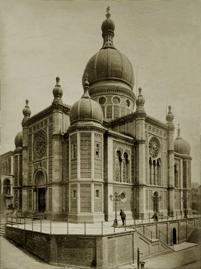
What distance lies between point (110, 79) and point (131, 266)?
13609mm

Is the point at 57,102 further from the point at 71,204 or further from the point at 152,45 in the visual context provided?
the point at 152,45

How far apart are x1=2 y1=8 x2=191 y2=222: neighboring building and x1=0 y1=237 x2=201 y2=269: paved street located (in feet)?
12.7

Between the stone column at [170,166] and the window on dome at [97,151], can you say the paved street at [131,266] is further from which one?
the stone column at [170,166]

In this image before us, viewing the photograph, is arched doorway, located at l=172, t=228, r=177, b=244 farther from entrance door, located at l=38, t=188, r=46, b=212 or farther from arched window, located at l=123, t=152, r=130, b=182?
entrance door, located at l=38, t=188, r=46, b=212

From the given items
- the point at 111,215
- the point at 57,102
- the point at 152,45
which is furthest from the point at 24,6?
the point at 111,215

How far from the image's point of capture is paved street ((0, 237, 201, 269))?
Answer: 8.91 meters

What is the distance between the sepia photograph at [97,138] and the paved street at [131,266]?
5 cm

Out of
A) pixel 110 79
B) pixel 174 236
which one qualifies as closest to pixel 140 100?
pixel 110 79

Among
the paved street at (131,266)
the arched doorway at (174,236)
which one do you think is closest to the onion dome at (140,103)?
the arched doorway at (174,236)

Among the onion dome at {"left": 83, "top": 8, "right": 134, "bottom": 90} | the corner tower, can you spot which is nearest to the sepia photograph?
the corner tower

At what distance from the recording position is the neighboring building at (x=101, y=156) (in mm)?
15594

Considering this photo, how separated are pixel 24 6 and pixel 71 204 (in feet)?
32.0

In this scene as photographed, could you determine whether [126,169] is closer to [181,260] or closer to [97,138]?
[97,138]

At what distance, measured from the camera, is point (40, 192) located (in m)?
18.6
